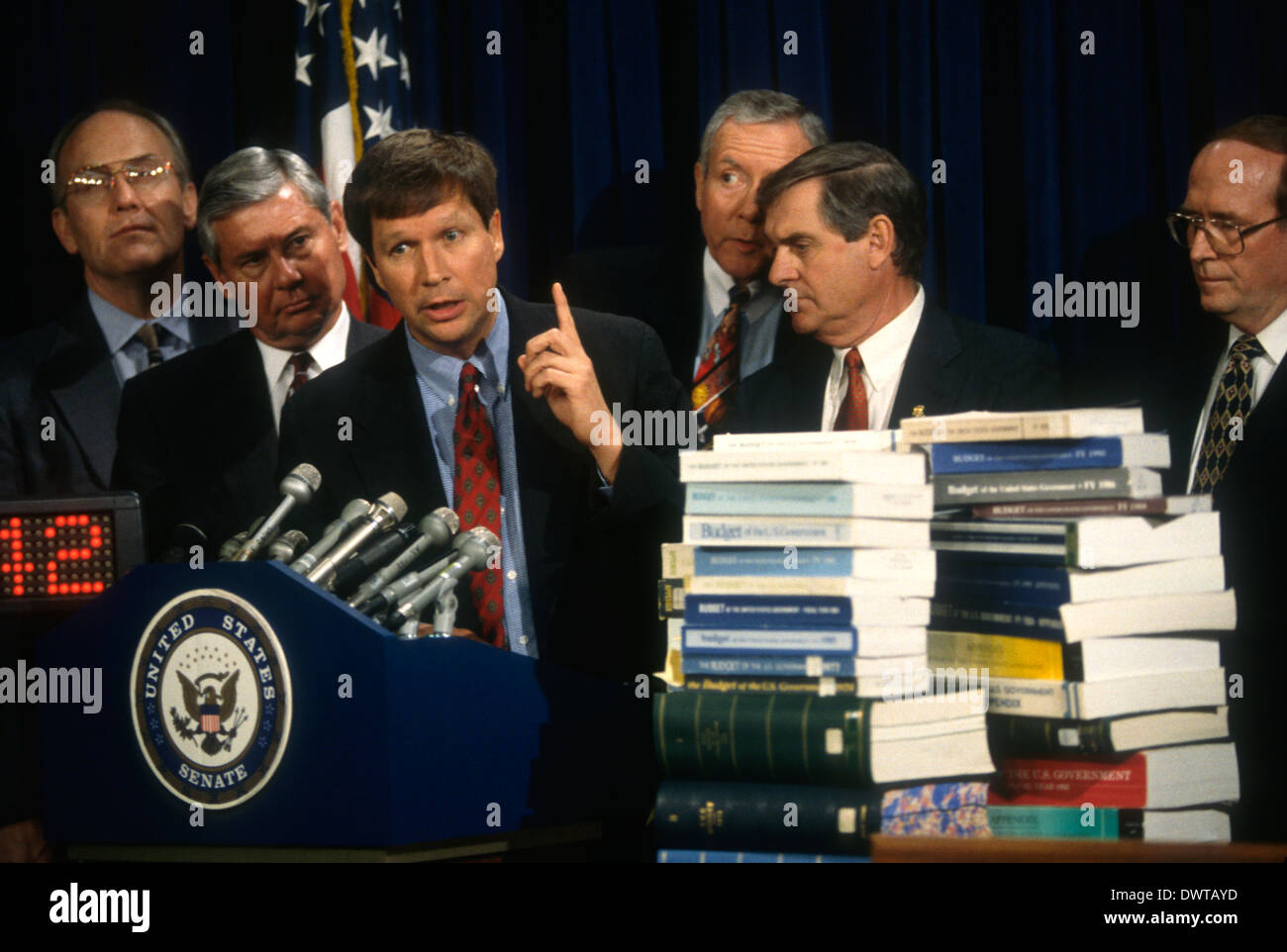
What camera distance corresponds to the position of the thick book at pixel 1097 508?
230cm

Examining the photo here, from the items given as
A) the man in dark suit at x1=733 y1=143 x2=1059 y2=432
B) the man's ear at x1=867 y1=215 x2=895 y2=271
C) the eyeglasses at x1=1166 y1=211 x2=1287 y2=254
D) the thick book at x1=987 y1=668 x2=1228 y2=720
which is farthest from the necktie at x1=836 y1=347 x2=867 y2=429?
the thick book at x1=987 y1=668 x2=1228 y2=720

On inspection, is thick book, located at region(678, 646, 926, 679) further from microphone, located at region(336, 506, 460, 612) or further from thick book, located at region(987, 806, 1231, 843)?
microphone, located at region(336, 506, 460, 612)

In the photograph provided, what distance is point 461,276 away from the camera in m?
2.99

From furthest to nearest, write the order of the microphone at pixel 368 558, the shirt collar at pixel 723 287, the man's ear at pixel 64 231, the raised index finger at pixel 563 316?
the man's ear at pixel 64 231 < the shirt collar at pixel 723 287 < the raised index finger at pixel 563 316 < the microphone at pixel 368 558

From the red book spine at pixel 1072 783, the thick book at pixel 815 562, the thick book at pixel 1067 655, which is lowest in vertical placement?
the red book spine at pixel 1072 783

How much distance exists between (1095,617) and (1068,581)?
70mm

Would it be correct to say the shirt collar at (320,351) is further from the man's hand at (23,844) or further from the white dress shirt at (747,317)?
the man's hand at (23,844)

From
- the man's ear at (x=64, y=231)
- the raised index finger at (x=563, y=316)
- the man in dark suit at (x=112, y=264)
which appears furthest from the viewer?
the man's ear at (x=64, y=231)

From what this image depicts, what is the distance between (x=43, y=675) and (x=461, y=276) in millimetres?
1125

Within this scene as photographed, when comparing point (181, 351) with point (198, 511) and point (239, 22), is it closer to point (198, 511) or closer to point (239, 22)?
point (198, 511)

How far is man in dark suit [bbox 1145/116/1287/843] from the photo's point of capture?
272 cm


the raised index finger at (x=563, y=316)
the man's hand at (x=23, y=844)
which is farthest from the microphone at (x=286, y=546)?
the man's hand at (x=23, y=844)
